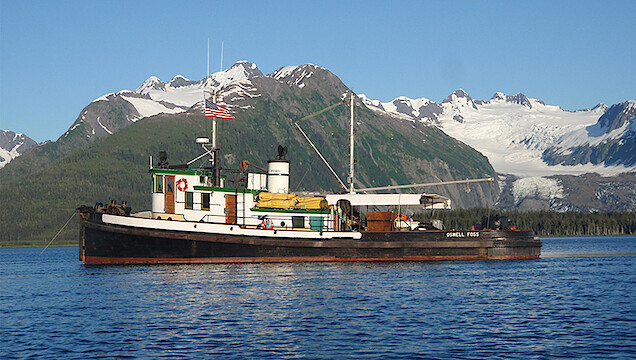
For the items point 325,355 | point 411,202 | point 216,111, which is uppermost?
point 216,111

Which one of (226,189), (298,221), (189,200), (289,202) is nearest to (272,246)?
(298,221)

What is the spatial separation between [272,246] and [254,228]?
2191 mm

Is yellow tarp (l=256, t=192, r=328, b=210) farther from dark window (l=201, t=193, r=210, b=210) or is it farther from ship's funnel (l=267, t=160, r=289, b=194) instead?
dark window (l=201, t=193, r=210, b=210)

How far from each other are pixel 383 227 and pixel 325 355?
39995 millimetres

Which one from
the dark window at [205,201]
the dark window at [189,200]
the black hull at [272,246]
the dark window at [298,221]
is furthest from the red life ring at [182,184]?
the dark window at [298,221]

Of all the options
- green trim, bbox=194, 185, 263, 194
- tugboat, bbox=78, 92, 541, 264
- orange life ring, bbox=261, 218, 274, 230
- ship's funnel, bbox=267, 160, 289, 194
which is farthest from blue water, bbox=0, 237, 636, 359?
ship's funnel, bbox=267, 160, 289, 194

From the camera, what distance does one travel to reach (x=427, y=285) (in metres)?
49.6

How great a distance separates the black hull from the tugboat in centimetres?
8

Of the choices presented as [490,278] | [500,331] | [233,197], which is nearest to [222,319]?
[500,331]

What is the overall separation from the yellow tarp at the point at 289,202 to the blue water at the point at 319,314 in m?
6.85

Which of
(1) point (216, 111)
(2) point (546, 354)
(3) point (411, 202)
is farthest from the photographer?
(3) point (411, 202)

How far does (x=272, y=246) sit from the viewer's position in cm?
6334

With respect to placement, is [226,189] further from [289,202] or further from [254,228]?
[289,202]

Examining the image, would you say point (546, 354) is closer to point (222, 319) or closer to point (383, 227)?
point (222, 319)
